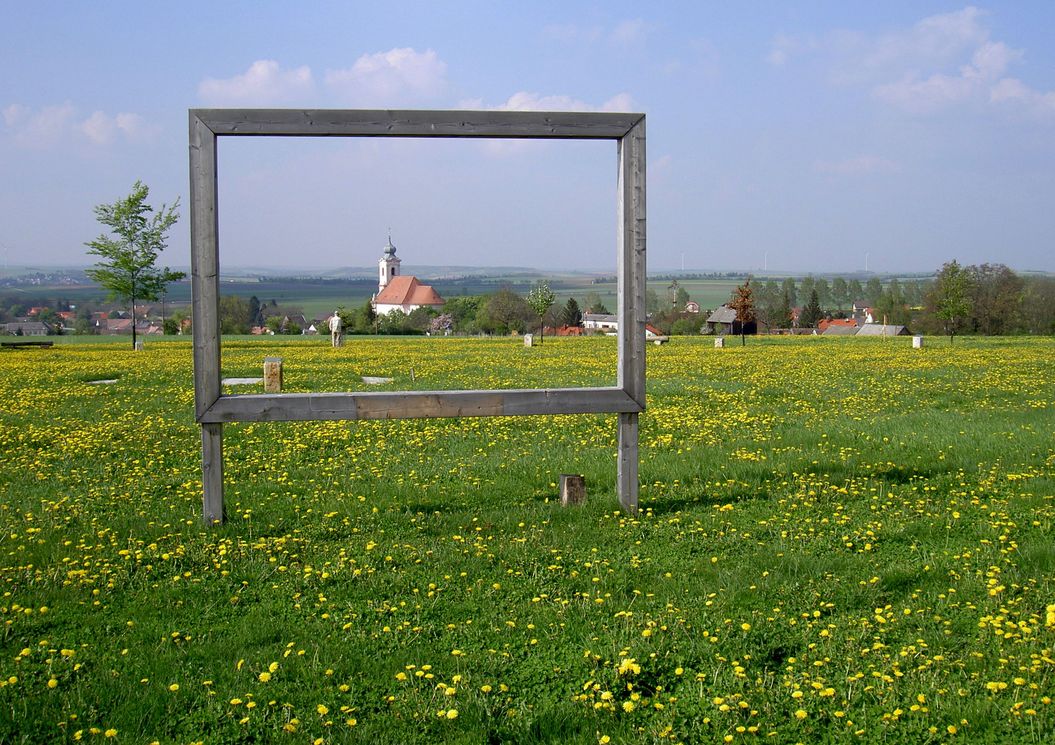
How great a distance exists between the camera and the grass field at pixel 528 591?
174 inches

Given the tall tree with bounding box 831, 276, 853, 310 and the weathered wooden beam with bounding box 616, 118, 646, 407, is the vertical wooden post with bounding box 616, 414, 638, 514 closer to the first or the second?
the weathered wooden beam with bounding box 616, 118, 646, 407

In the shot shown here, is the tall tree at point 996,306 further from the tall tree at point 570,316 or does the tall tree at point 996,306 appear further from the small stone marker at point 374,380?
the small stone marker at point 374,380

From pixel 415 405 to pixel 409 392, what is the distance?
0.47ft

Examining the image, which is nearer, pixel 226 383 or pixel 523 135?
pixel 523 135

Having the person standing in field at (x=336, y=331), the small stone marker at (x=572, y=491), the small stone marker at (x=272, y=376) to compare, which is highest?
the person standing in field at (x=336, y=331)

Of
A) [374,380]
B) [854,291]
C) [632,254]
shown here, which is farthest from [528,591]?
[854,291]

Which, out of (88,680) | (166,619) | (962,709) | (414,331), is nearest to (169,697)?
(88,680)

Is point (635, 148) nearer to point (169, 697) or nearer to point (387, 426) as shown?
point (169, 697)

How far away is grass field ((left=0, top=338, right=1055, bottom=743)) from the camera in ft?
14.5

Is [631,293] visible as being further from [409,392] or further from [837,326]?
[837,326]

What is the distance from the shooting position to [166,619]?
5715 millimetres

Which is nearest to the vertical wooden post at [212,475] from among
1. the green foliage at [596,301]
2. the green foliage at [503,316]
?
the green foliage at [596,301]

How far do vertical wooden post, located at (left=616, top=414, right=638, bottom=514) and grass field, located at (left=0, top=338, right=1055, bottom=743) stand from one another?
31 cm

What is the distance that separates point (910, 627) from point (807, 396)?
542 inches
